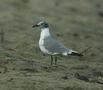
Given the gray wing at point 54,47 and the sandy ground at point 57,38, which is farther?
the gray wing at point 54,47

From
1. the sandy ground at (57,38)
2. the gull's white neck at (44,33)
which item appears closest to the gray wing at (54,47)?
the sandy ground at (57,38)

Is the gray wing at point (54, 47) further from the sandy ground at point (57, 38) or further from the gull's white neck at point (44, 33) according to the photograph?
the gull's white neck at point (44, 33)

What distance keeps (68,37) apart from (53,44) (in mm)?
5118

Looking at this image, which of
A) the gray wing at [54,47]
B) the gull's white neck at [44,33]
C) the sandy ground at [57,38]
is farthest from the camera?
the gull's white neck at [44,33]

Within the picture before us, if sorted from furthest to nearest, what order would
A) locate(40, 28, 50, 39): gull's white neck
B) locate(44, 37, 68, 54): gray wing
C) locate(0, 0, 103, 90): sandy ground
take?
locate(40, 28, 50, 39): gull's white neck → locate(44, 37, 68, 54): gray wing → locate(0, 0, 103, 90): sandy ground

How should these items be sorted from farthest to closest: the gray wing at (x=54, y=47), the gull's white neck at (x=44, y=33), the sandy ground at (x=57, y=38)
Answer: the gull's white neck at (x=44, y=33)
the gray wing at (x=54, y=47)
the sandy ground at (x=57, y=38)

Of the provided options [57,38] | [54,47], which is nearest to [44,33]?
[54,47]

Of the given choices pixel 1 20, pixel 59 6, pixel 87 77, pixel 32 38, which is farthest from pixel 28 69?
pixel 59 6

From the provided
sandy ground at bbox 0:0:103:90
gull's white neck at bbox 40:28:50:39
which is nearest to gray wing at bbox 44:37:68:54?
sandy ground at bbox 0:0:103:90

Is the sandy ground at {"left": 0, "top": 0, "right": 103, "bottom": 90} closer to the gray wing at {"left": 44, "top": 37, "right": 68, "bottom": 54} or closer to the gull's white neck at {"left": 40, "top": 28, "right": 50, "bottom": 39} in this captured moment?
the gray wing at {"left": 44, "top": 37, "right": 68, "bottom": 54}

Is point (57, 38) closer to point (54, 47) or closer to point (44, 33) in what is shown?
point (44, 33)

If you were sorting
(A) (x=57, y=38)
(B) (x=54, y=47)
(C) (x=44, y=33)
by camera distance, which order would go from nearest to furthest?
(B) (x=54, y=47) → (C) (x=44, y=33) → (A) (x=57, y=38)

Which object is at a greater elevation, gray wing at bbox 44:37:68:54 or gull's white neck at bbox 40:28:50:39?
gull's white neck at bbox 40:28:50:39

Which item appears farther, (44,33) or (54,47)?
(44,33)
